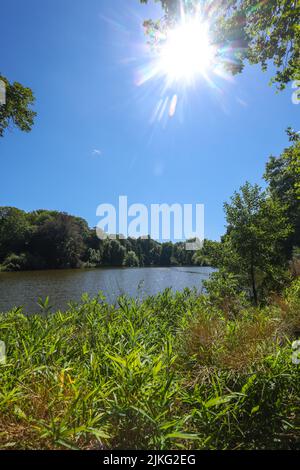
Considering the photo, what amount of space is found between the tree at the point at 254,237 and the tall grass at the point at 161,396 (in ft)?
18.8

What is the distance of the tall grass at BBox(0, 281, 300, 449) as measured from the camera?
2151 mm

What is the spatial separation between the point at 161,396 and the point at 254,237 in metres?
7.87

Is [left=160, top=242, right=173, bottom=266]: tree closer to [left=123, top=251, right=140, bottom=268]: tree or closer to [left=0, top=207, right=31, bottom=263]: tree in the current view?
[left=123, top=251, right=140, bottom=268]: tree

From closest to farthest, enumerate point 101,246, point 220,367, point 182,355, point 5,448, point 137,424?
point 5,448, point 137,424, point 220,367, point 182,355, point 101,246

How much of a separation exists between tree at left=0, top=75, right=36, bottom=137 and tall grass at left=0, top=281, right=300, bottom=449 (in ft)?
30.3

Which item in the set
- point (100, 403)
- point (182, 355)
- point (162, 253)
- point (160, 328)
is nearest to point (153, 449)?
point (100, 403)

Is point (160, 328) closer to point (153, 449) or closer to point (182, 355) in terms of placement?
point (182, 355)

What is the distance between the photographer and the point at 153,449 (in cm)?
211

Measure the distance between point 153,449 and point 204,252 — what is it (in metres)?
8.82

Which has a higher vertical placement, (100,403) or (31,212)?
(31,212)

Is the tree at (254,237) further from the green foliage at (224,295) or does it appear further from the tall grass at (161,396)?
the tall grass at (161,396)

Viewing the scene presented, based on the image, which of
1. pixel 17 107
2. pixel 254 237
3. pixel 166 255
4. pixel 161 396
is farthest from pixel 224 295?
pixel 166 255

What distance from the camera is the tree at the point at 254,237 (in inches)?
366

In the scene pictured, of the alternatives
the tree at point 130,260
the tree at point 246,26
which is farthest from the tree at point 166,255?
the tree at point 246,26
